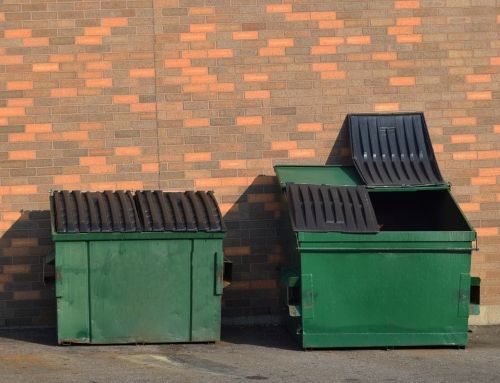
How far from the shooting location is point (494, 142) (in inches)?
445

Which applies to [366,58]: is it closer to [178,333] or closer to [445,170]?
[445,170]

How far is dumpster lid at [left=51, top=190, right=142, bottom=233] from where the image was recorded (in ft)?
31.8

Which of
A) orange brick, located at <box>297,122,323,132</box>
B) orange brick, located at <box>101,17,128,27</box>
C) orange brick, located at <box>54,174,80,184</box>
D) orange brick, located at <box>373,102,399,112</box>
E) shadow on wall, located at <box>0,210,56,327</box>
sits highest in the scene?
orange brick, located at <box>101,17,128,27</box>

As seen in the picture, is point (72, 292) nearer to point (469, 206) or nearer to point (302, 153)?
point (302, 153)

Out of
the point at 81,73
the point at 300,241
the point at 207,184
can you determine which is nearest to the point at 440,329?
the point at 300,241

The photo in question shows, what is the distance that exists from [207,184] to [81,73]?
1805mm

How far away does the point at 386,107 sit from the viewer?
37.0ft

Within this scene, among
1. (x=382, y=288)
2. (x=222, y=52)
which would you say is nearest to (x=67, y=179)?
(x=222, y=52)

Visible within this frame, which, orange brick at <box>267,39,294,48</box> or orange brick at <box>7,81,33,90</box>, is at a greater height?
orange brick at <box>267,39,294,48</box>

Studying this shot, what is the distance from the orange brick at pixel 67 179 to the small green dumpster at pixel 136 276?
116cm

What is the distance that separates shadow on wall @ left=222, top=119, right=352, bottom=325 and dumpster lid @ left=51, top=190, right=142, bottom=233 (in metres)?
1.37

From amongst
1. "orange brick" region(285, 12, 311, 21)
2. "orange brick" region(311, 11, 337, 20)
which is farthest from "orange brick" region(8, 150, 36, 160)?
"orange brick" region(311, 11, 337, 20)

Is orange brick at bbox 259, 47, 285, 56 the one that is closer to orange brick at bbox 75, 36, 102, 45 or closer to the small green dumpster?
orange brick at bbox 75, 36, 102, 45

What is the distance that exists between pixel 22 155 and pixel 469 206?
16.0ft
